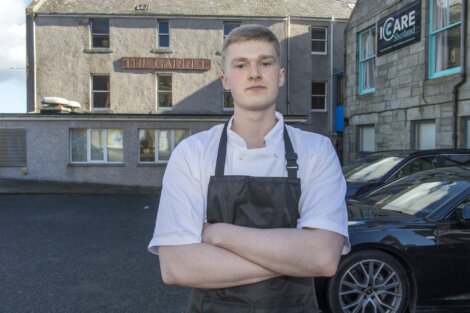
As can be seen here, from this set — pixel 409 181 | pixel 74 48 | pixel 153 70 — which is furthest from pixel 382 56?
pixel 74 48

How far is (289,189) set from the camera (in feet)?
6.10

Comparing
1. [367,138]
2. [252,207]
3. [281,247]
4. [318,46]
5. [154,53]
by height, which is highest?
[318,46]

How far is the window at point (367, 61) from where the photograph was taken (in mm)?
15086

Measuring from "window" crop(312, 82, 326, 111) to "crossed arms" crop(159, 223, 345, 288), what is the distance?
23.8 metres

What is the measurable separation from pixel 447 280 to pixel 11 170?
16.7m

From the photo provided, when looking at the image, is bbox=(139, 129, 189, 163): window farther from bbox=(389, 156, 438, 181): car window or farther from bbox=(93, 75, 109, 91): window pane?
bbox=(389, 156, 438, 181): car window

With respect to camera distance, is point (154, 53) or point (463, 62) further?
point (154, 53)

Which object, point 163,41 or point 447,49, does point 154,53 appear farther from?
point 447,49

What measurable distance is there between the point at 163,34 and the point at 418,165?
18.6m

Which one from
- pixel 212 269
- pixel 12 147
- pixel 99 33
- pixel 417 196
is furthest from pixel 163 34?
pixel 212 269

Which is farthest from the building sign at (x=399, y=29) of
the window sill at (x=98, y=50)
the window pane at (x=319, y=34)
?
the window sill at (x=98, y=50)

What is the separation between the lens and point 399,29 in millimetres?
13297

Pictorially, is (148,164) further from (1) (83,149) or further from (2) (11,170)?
(2) (11,170)

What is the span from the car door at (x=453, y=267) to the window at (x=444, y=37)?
8.01 meters
